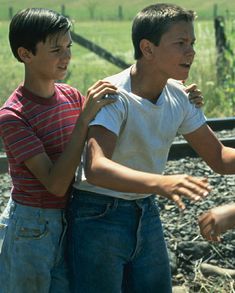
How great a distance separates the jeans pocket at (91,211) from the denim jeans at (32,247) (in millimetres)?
84

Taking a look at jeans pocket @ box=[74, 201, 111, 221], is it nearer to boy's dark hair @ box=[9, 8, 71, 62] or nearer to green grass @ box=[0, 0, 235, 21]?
boy's dark hair @ box=[9, 8, 71, 62]

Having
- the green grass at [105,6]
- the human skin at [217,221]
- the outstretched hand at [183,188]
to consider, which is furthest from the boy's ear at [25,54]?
the green grass at [105,6]

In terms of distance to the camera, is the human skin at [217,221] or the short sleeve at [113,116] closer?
the human skin at [217,221]

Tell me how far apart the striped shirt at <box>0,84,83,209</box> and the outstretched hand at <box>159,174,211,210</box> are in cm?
66

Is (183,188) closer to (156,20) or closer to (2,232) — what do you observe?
(156,20)

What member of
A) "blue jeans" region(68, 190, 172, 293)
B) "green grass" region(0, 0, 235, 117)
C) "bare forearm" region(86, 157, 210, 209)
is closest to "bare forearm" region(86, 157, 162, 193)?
"bare forearm" region(86, 157, 210, 209)

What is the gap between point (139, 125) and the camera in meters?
3.92

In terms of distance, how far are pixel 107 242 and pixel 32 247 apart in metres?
0.31

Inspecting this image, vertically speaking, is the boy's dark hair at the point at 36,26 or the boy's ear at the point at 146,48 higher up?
the boy's dark hair at the point at 36,26

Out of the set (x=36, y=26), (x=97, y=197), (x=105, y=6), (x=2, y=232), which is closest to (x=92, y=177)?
(x=97, y=197)

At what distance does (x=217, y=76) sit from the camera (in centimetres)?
1217

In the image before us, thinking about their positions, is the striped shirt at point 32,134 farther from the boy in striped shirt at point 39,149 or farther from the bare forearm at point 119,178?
the bare forearm at point 119,178

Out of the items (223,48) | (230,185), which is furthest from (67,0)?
(230,185)

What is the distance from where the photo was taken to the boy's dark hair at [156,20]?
396cm
